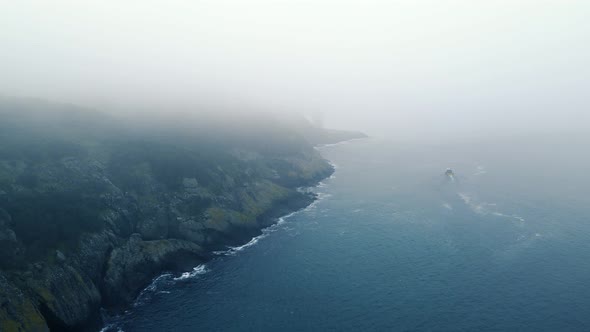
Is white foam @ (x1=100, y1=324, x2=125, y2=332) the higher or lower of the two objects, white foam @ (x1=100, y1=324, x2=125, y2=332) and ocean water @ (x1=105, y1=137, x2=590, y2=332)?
the lower

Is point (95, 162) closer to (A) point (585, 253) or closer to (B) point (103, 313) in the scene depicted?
(B) point (103, 313)

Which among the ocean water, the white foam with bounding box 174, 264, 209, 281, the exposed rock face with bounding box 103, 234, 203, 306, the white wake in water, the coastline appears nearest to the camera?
the ocean water

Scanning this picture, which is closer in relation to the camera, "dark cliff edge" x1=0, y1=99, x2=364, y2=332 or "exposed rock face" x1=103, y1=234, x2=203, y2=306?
"dark cliff edge" x1=0, y1=99, x2=364, y2=332

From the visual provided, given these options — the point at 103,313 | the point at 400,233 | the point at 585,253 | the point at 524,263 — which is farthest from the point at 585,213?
the point at 103,313

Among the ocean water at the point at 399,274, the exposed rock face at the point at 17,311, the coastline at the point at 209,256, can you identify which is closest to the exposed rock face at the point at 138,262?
the coastline at the point at 209,256

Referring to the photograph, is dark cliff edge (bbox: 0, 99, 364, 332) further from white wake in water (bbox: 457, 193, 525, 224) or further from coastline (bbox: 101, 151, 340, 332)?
white wake in water (bbox: 457, 193, 525, 224)

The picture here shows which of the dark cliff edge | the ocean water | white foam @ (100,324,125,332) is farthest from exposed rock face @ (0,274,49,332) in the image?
the ocean water
